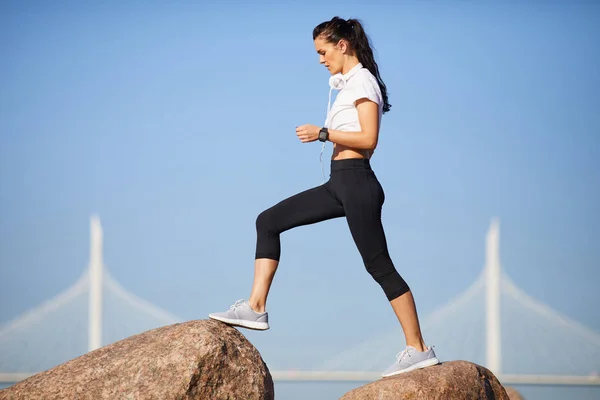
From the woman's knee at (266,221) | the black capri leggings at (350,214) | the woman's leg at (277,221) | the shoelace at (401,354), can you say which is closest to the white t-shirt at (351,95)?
the black capri leggings at (350,214)

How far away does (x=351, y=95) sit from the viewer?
367 cm

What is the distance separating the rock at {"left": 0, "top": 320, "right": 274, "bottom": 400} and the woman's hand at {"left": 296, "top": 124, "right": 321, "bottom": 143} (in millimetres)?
998

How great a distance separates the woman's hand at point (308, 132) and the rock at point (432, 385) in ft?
4.10

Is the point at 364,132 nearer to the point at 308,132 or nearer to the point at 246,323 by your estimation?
the point at 308,132

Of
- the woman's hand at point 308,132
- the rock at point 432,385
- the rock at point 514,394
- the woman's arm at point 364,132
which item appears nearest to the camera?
the woman's hand at point 308,132

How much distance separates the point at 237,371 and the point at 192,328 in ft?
0.95

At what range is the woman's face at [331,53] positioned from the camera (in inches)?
149

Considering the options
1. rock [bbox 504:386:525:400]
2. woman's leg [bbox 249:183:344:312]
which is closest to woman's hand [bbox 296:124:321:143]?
woman's leg [bbox 249:183:344:312]

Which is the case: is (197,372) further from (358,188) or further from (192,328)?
(358,188)

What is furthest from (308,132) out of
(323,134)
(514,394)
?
(514,394)

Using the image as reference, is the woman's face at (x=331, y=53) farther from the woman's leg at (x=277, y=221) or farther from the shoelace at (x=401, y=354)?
the shoelace at (x=401, y=354)

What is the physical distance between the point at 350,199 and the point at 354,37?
807 millimetres

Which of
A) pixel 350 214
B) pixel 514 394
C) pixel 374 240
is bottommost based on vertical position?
pixel 514 394

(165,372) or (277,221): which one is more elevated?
(277,221)
